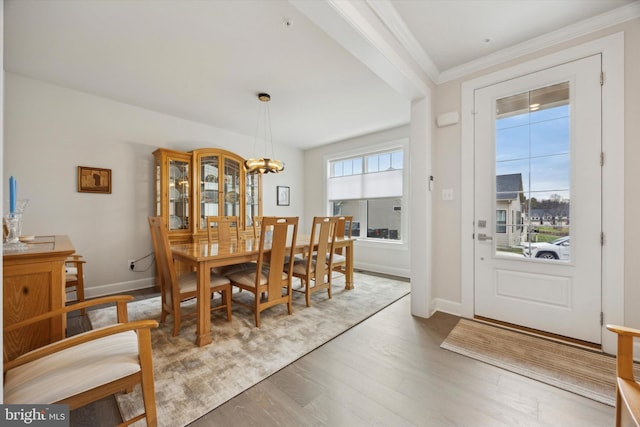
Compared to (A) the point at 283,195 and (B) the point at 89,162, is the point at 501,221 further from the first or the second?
(B) the point at 89,162

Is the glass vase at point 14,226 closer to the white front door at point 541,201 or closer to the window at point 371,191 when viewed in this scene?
the white front door at point 541,201

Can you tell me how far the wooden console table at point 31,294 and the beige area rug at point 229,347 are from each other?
590 millimetres

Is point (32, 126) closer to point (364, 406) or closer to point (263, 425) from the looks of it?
point (263, 425)

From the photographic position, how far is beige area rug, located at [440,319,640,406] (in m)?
1.66

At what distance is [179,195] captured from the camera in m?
3.88

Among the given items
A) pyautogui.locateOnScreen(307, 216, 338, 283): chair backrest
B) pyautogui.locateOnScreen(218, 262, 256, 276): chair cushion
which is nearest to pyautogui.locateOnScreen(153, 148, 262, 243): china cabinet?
pyautogui.locateOnScreen(218, 262, 256, 276): chair cushion

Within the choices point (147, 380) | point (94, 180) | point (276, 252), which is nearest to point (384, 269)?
point (276, 252)

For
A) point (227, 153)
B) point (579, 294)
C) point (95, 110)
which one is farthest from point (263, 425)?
point (95, 110)

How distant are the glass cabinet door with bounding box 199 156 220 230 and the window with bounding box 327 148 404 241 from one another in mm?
2299

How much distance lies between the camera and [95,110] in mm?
3289

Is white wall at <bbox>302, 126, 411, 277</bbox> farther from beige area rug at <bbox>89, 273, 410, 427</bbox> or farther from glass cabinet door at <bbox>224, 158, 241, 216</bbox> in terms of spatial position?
glass cabinet door at <bbox>224, 158, 241, 216</bbox>

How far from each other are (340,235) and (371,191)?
1.33 metres

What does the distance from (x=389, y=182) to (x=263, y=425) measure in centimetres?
398

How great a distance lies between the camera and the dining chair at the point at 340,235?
3523 mm
